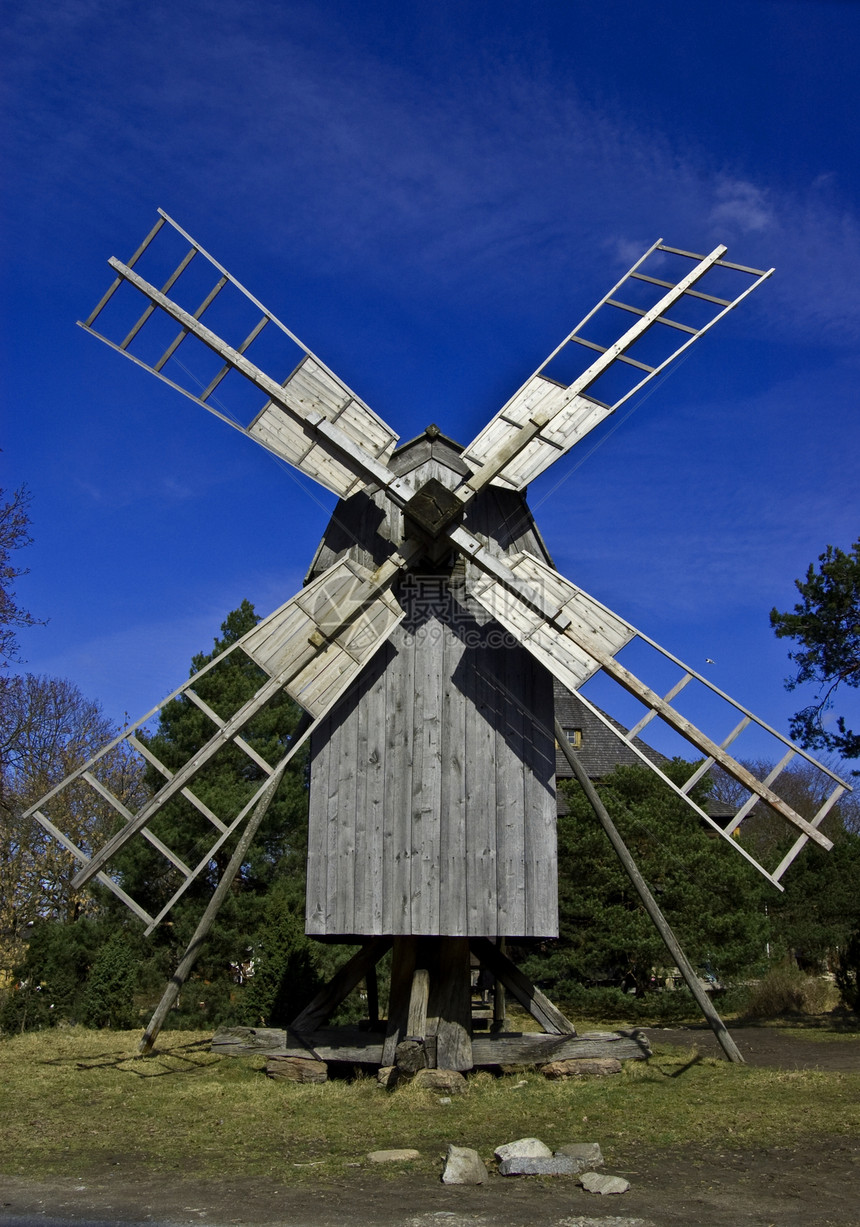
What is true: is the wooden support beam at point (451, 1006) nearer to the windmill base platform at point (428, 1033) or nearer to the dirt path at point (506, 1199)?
the windmill base platform at point (428, 1033)

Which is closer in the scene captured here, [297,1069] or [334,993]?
[297,1069]

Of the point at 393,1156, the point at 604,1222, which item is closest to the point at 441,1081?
the point at 393,1156

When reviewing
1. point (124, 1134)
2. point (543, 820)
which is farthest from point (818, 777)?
point (124, 1134)

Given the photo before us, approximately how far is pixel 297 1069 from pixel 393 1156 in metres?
3.30

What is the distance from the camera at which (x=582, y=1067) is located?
923cm

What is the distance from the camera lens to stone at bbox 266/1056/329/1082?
9.32 m

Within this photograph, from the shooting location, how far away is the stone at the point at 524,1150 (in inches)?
239

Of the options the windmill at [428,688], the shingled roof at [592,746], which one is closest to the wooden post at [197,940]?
the windmill at [428,688]

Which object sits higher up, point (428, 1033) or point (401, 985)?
point (401, 985)

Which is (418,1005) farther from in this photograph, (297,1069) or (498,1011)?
(498,1011)

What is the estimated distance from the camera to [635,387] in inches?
377

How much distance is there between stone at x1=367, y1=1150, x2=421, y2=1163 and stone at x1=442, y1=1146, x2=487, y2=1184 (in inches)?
18.2

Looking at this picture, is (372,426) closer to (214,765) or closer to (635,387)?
(635,387)

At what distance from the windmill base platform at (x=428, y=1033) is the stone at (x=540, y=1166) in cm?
287
